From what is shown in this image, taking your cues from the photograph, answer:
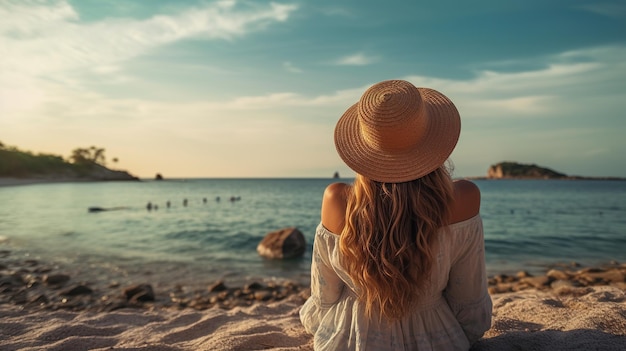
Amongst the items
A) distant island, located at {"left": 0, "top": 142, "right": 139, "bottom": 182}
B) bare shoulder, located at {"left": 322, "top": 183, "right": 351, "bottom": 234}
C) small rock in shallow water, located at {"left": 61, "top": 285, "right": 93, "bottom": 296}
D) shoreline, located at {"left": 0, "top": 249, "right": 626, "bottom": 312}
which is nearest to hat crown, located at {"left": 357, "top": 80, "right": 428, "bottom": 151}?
bare shoulder, located at {"left": 322, "top": 183, "right": 351, "bottom": 234}

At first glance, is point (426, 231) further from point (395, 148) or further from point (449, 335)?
point (449, 335)

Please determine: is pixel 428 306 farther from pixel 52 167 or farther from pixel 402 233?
pixel 52 167

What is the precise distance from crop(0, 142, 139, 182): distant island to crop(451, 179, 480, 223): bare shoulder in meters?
69.0

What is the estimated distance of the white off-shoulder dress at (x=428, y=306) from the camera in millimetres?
2219

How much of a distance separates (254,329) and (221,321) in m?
0.65

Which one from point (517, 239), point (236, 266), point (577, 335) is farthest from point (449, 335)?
point (517, 239)

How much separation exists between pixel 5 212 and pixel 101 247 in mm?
12502

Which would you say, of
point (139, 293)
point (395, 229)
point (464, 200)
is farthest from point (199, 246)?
→ point (464, 200)

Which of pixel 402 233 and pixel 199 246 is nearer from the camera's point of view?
pixel 402 233

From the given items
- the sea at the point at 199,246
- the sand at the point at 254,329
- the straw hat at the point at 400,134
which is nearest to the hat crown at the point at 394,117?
the straw hat at the point at 400,134

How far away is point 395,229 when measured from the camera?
201cm

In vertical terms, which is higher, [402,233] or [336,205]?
[336,205]

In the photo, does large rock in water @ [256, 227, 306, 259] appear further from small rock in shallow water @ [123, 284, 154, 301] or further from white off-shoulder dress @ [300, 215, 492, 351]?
white off-shoulder dress @ [300, 215, 492, 351]

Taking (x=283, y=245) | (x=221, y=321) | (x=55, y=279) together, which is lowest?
(x=55, y=279)
